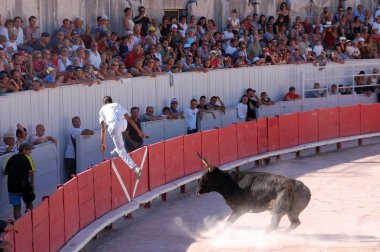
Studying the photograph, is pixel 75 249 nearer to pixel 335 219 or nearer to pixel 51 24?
pixel 335 219

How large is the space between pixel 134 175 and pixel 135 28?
5465mm

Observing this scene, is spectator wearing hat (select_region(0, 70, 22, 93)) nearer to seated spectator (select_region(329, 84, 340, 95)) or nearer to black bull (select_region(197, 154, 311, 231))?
black bull (select_region(197, 154, 311, 231))

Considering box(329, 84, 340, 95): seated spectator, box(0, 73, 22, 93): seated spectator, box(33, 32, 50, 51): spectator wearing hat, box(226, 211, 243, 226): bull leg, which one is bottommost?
box(226, 211, 243, 226): bull leg

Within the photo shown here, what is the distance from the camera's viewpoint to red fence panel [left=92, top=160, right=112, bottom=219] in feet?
50.5

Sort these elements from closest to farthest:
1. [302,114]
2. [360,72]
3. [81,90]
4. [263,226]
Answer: [263,226], [81,90], [302,114], [360,72]

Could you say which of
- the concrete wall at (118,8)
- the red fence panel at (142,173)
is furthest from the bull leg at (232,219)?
the concrete wall at (118,8)

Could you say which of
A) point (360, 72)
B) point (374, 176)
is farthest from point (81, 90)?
point (360, 72)

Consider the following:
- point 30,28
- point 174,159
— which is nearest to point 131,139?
point 174,159

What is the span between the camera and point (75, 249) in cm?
1356

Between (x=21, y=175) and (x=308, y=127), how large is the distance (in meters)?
12.0

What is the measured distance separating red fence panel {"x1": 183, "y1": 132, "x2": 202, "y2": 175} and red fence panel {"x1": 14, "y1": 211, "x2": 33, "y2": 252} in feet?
26.9

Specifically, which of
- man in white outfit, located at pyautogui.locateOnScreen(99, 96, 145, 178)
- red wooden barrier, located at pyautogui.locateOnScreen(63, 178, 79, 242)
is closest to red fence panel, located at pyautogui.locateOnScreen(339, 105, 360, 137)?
man in white outfit, located at pyautogui.locateOnScreen(99, 96, 145, 178)

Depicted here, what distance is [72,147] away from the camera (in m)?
18.0

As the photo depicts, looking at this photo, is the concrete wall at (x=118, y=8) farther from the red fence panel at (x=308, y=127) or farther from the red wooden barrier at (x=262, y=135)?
the red fence panel at (x=308, y=127)
